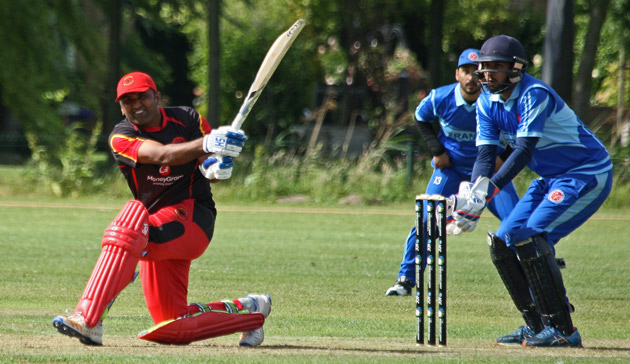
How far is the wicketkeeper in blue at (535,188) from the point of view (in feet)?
18.8

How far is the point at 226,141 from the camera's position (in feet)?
16.9

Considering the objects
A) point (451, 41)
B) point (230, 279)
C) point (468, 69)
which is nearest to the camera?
point (468, 69)

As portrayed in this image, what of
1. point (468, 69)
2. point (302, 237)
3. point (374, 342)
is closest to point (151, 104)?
point (374, 342)

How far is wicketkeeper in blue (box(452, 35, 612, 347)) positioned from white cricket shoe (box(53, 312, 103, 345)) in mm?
2211

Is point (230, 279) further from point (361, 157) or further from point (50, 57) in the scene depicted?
point (50, 57)

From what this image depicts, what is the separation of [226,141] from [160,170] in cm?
72

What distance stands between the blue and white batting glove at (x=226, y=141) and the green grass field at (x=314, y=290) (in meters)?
1.12

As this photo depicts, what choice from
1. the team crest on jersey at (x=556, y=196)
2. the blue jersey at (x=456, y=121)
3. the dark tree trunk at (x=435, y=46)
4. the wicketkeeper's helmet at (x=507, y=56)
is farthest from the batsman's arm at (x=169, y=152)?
the dark tree trunk at (x=435, y=46)

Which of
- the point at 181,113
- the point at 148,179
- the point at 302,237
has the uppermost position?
the point at 181,113

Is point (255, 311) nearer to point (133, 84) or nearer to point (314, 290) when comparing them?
point (133, 84)

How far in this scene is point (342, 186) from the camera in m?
17.7

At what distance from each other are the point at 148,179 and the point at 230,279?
3325mm

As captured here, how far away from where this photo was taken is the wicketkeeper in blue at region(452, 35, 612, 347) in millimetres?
5730

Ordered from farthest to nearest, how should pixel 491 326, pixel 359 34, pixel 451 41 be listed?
pixel 451 41
pixel 359 34
pixel 491 326
